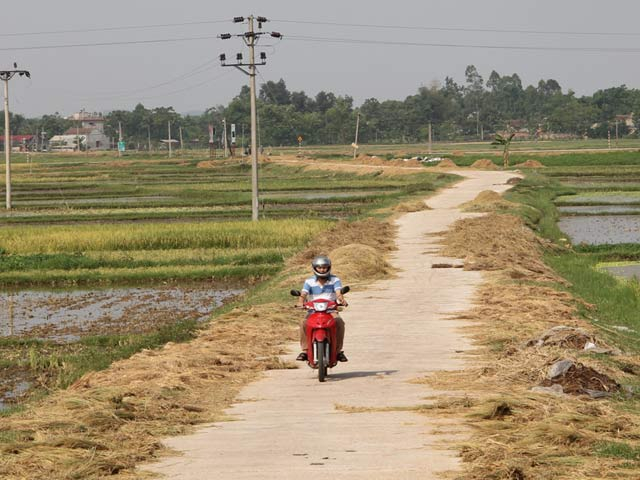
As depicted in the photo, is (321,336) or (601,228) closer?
(321,336)

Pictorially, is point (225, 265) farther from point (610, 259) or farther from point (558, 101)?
point (558, 101)

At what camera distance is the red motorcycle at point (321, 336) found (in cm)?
1289

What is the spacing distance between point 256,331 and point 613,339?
4.94m

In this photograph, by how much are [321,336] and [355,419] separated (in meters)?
2.29

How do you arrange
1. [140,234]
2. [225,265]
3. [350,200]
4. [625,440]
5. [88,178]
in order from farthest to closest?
[88,178] < [350,200] < [140,234] < [225,265] < [625,440]

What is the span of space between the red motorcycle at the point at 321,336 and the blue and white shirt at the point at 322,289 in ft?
0.35

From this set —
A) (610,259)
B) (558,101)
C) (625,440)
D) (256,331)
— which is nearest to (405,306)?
(256,331)

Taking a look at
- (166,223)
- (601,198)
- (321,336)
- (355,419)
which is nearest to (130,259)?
(166,223)

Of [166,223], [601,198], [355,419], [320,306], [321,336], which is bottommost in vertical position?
[166,223]

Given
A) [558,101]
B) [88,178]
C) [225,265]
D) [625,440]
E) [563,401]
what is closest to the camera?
[625,440]

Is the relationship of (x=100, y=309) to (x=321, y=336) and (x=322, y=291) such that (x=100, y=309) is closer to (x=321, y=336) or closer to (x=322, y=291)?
(x=322, y=291)

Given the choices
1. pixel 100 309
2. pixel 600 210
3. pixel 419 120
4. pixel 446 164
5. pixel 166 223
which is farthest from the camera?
pixel 419 120

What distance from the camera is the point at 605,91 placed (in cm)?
18012

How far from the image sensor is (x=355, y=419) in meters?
10.7
